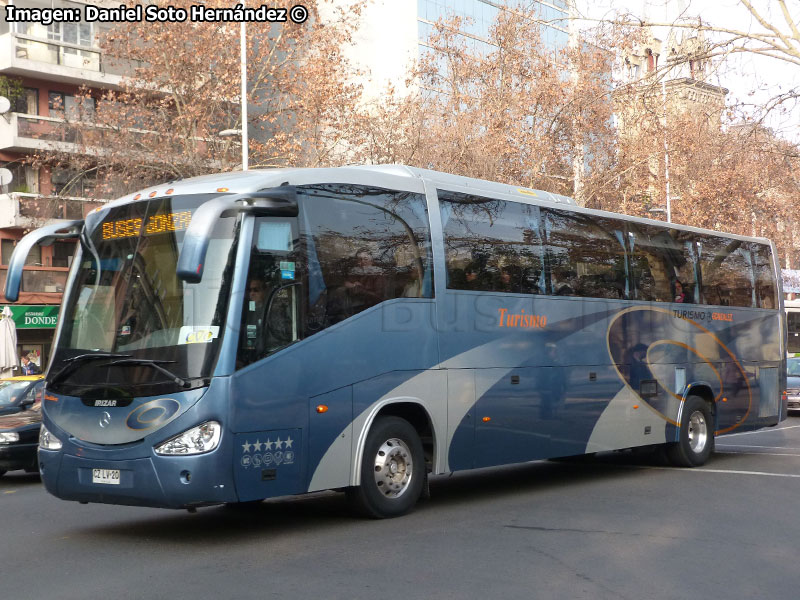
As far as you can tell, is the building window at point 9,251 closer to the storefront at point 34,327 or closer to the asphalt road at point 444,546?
the storefront at point 34,327

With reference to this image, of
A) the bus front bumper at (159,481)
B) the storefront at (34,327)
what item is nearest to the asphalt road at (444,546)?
the bus front bumper at (159,481)

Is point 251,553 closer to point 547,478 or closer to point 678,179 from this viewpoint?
point 547,478

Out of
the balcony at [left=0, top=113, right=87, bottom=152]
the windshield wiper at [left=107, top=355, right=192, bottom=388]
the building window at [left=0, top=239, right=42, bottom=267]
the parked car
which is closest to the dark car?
the parked car

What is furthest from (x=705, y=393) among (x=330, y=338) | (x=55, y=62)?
(x=55, y=62)

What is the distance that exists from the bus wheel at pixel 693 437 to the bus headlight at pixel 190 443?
8.68 meters

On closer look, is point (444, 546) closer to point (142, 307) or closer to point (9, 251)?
point (142, 307)

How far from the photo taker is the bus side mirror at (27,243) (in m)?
9.55

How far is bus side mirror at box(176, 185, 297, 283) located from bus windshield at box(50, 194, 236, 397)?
0.25 meters

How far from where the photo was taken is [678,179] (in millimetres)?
39625

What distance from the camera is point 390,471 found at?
10359 mm

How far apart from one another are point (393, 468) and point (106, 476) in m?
2.87

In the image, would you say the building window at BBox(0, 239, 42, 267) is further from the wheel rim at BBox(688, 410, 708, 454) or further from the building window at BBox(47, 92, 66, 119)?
the wheel rim at BBox(688, 410, 708, 454)

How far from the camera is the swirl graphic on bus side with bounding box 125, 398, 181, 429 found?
28.5ft

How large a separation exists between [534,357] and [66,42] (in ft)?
97.7
